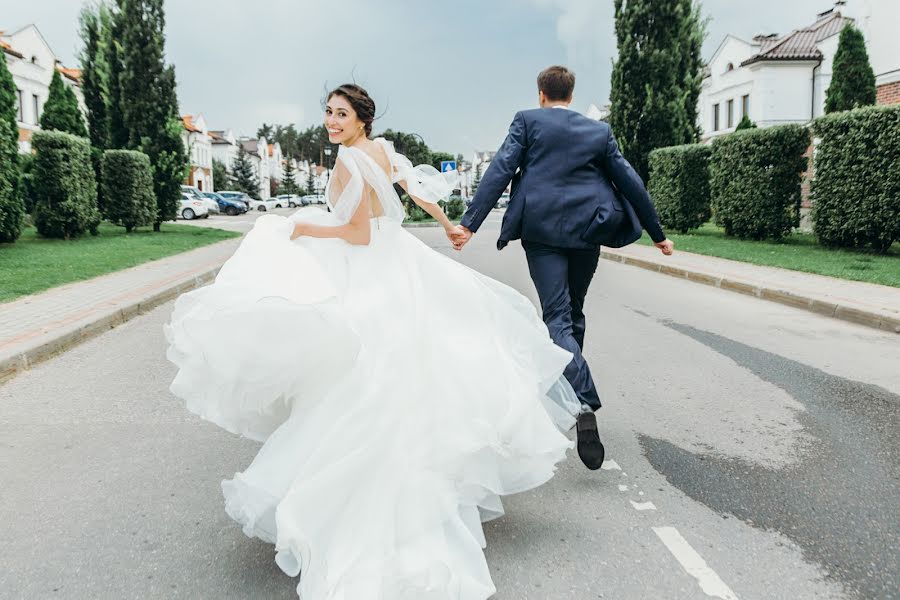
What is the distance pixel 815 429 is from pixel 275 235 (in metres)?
3.67

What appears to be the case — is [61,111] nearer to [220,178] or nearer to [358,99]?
[358,99]

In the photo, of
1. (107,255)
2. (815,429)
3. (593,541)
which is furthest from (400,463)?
(107,255)

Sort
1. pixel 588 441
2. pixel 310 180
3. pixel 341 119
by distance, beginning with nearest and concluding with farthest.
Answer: pixel 341 119 → pixel 588 441 → pixel 310 180

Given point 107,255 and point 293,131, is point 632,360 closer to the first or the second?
point 107,255

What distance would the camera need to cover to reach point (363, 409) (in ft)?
8.96

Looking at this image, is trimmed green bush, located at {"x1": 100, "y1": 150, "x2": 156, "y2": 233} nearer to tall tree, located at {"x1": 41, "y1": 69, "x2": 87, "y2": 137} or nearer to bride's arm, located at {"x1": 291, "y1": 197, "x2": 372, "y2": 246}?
tall tree, located at {"x1": 41, "y1": 69, "x2": 87, "y2": 137}

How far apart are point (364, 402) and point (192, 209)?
44456 mm

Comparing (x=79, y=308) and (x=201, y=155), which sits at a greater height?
(x=201, y=155)

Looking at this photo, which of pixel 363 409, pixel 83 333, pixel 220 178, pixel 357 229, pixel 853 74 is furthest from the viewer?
pixel 220 178

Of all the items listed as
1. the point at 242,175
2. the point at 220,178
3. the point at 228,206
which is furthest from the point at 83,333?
the point at 242,175

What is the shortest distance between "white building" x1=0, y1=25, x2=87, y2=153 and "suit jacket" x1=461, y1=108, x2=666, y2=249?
44.3m

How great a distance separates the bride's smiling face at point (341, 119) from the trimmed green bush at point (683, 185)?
63.4 feet

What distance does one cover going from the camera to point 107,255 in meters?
15.9

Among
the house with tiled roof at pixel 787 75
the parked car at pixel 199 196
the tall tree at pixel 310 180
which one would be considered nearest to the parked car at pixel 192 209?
the parked car at pixel 199 196
